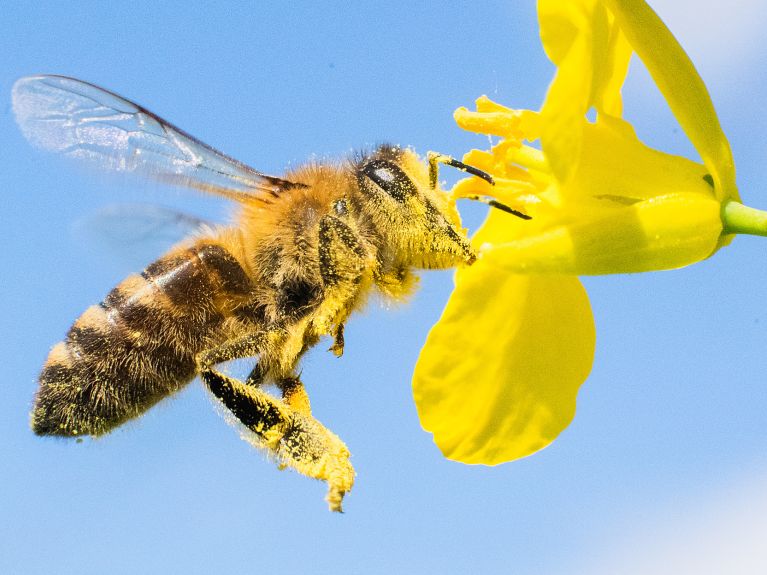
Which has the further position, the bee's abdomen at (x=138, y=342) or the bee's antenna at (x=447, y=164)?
the bee's abdomen at (x=138, y=342)

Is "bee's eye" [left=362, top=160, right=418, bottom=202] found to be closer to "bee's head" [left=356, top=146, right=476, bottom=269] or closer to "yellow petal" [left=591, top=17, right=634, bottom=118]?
"bee's head" [left=356, top=146, right=476, bottom=269]

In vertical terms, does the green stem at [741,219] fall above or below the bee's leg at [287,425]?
above

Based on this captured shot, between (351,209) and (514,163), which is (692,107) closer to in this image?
(514,163)

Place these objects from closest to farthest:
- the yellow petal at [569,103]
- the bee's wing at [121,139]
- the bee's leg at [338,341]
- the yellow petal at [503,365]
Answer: the yellow petal at [569,103] → the yellow petal at [503,365] → the bee's leg at [338,341] → the bee's wing at [121,139]

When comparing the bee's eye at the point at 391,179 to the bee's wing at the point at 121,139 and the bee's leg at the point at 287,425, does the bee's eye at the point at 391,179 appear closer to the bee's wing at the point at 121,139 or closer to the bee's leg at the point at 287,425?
the bee's wing at the point at 121,139

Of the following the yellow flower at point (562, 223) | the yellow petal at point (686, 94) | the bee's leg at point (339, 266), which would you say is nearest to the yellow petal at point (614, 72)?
the yellow flower at point (562, 223)

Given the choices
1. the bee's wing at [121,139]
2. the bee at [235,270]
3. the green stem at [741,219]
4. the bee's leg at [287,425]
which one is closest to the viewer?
the green stem at [741,219]
